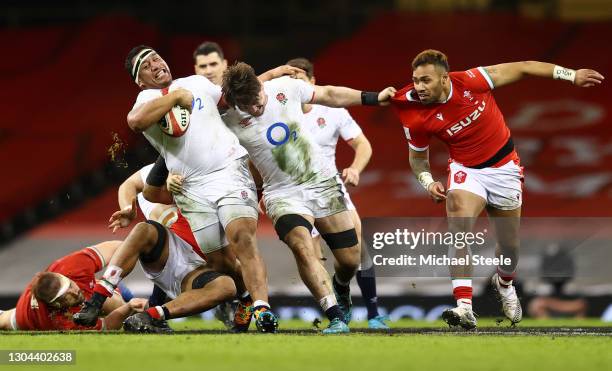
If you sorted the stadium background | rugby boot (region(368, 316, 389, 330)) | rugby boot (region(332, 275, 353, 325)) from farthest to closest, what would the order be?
1. the stadium background
2. rugby boot (region(368, 316, 389, 330))
3. rugby boot (region(332, 275, 353, 325))

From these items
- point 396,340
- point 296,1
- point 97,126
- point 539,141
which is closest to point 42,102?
point 97,126

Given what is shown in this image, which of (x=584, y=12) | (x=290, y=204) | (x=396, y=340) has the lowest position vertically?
(x=396, y=340)

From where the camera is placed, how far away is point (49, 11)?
2206 cm

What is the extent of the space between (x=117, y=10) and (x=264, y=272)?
14408 millimetres

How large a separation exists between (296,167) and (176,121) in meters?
0.92

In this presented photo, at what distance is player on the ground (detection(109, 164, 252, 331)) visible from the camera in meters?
8.82

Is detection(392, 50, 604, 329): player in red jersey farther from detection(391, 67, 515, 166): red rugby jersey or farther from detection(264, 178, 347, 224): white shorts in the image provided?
detection(264, 178, 347, 224): white shorts

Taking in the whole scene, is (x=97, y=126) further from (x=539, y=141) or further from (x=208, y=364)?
(x=208, y=364)

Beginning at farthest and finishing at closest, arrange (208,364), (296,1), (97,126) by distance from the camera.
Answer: (296,1) → (97,126) → (208,364)

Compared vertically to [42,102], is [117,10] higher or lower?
higher

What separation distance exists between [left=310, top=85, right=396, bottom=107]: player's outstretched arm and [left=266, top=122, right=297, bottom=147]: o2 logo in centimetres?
31

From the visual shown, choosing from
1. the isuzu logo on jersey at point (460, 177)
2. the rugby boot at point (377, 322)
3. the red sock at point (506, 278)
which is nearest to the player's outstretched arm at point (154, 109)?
the isuzu logo on jersey at point (460, 177)

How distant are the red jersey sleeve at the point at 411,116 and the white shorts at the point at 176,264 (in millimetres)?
1795

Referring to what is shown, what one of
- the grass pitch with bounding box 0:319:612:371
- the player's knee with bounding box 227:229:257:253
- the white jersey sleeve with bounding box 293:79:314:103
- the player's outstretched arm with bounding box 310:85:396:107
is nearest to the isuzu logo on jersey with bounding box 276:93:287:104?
the white jersey sleeve with bounding box 293:79:314:103
